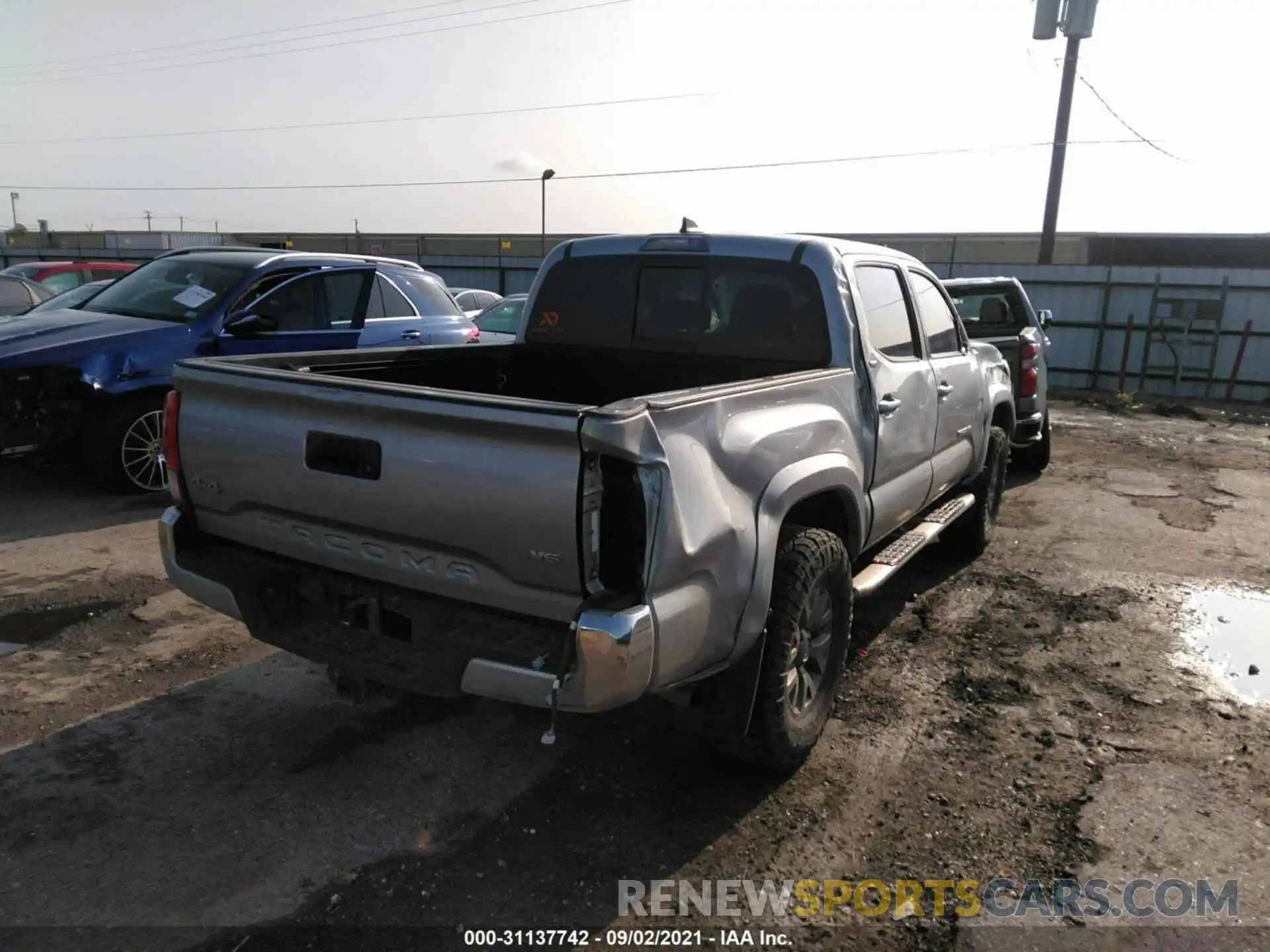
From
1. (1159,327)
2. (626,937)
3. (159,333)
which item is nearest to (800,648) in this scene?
(626,937)

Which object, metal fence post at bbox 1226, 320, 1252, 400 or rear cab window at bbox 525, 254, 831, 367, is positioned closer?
rear cab window at bbox 525, 254, 831, 367

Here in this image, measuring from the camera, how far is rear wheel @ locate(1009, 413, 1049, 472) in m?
9.59

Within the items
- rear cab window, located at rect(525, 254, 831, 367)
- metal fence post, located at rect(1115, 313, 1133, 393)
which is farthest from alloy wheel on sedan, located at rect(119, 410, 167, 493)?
metal fence post, located at rect(1115, 313, 1133, 393)

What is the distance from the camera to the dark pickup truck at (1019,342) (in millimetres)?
8711

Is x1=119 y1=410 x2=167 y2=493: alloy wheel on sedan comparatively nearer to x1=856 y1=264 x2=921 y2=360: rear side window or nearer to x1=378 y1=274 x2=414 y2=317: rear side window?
x1=378 y1=274 x2=414 y2=317: rear side window

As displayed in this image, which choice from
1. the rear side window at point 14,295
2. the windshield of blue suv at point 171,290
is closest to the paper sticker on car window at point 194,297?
the windshield of blue suv at point 171,290

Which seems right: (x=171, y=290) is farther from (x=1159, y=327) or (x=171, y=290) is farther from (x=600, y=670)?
(x=1159, y=327)

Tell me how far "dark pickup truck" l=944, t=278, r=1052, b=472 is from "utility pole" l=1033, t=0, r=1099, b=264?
1068 centimetres

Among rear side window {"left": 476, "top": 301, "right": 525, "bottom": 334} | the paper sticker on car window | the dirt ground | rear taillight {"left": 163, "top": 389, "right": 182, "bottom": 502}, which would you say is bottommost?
the dirt ground

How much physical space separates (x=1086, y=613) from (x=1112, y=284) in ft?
48.3

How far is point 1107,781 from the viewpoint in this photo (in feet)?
11.7

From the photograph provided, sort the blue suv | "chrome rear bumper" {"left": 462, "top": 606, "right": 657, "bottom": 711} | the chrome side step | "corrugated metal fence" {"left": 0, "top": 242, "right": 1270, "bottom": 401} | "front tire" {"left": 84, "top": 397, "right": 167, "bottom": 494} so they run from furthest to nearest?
"corrugated metal fence" {"left": 0, "top": 242, "right": 1270, "bottom": 401} < "front tire" {"left": 84, "top": 397, "right": 167, "bottom": 494} < the blue suv < the chrome side step < "chrome rear bumper" {"left": 462, "top": 606, "right": 657, "bottom": 711}

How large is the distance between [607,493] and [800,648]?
4.33ft

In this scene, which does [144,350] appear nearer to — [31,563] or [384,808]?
[31,563]
